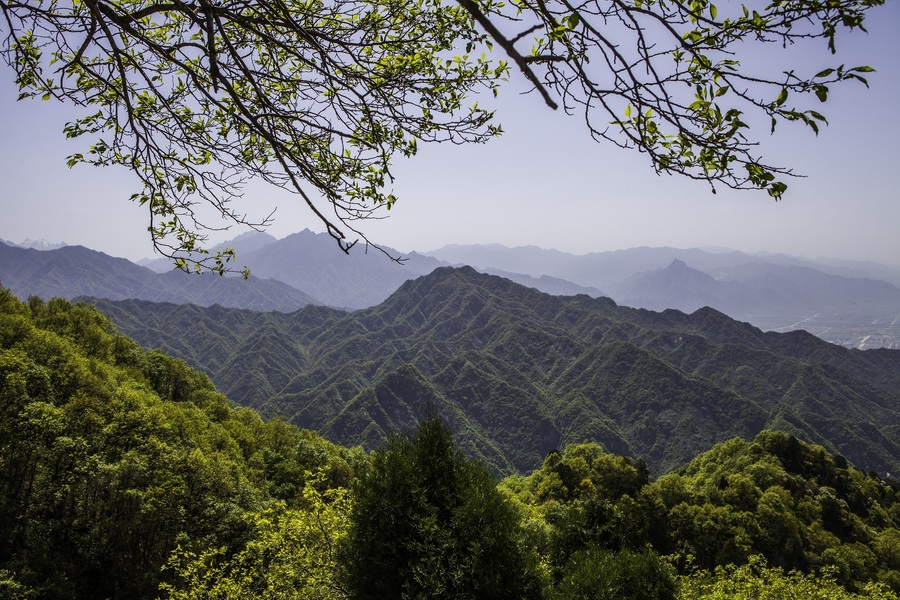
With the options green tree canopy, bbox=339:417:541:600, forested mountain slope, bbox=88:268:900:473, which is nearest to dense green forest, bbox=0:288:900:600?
green tree canopy, bbox=339:417:541:600

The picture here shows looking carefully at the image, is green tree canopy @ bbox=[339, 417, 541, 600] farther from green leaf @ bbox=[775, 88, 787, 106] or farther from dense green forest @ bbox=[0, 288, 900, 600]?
green leaf @ bbox=[775, 88, 787, 106]

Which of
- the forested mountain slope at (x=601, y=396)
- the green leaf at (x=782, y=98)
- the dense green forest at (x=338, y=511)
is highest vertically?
the green leaf at (x=782, y=98)

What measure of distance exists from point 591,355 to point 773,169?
183 meters

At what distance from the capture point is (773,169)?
8.46 feet

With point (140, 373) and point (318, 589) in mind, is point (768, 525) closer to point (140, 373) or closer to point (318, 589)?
point (318, 589)

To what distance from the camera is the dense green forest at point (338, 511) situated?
398 inches

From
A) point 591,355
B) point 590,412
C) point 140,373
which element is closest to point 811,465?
point 140,373

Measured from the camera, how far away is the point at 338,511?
14.3 m

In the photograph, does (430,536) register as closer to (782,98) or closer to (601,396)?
(782,98)

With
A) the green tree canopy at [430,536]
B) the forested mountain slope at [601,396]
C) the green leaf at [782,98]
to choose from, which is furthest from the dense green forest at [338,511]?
the forested mountain slope at [601,396]

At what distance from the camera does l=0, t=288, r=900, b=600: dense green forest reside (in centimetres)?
1011

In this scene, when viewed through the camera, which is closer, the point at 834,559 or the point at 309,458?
the point at 834,559

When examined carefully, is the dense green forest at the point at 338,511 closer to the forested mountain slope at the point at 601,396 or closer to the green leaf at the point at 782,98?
the green leaf at the point at 782,98

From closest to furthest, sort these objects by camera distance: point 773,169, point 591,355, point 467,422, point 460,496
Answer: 1. point 773,169
2. point 460,496
3. point 467,422
4. point 591,355
